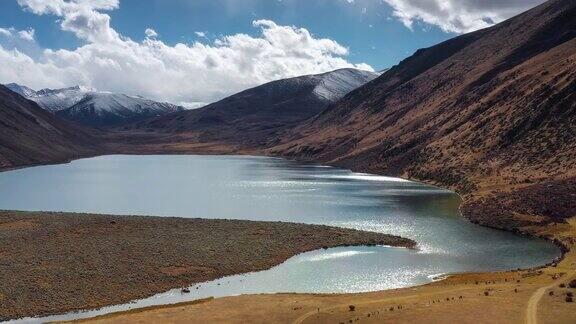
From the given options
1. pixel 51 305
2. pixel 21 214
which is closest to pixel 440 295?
pixel 51 305

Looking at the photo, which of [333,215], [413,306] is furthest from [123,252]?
[333,215]

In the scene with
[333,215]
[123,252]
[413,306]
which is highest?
[333,215]

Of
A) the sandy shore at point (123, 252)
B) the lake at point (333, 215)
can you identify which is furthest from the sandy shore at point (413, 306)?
the sandy shore at point (123, 252)

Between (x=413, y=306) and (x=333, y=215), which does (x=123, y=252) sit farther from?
(x=333, y=215)

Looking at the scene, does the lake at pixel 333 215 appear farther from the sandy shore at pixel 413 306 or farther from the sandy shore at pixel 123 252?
the sandy shore at pixel 413 306

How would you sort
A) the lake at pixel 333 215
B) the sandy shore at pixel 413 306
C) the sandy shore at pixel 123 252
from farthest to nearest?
1. the lake at pixel 333 215
2. the sandy shore at pixel 123 252
3. the sandy shore at pixel 413 306
